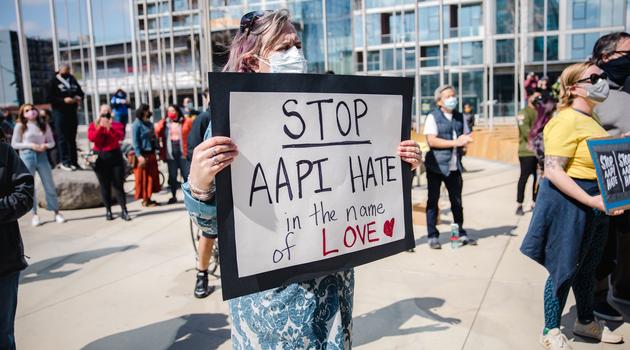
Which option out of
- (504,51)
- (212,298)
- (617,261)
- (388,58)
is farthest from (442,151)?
(504,51)

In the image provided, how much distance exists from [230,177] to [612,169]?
254 centimetres

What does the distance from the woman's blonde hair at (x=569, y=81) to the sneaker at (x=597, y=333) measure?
1539 mm

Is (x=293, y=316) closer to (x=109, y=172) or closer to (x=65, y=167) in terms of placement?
(x=109, y=172)

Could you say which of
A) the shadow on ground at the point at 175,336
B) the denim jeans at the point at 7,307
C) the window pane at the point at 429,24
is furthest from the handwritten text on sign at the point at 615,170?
the window pane at the point at 429,24

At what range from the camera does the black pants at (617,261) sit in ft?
11.7

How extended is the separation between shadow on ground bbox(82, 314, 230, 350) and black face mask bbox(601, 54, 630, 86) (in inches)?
137

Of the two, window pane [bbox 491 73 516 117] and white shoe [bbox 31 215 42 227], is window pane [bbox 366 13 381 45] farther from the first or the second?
white shoe [bbox 31 215 42 227]

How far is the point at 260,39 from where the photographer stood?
5.62 feet

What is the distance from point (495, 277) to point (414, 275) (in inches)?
30.6

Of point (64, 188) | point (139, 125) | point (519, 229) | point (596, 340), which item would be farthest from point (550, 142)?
point (64, 188)

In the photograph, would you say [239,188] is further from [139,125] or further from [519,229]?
[139,125]

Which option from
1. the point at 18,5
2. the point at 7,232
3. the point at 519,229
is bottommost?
the point at 519,229

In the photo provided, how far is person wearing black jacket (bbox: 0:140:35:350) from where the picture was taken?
2.54 metres

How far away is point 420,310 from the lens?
392 cm
